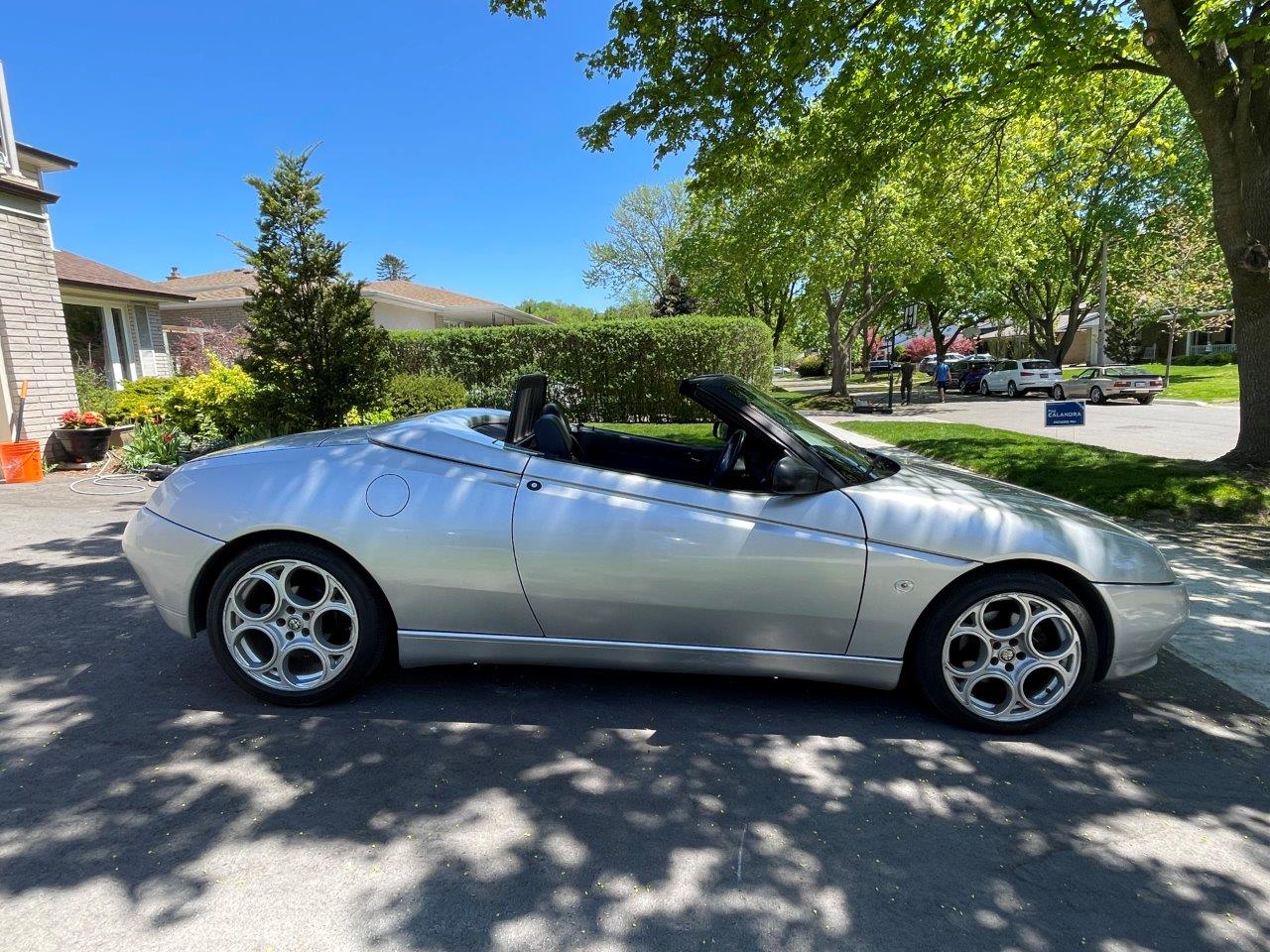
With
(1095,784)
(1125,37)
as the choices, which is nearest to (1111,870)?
(1095,784)

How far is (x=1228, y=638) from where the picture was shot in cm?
396

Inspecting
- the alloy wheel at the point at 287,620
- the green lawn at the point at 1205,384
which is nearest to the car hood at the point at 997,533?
the alloy wheel at the point at 287,620

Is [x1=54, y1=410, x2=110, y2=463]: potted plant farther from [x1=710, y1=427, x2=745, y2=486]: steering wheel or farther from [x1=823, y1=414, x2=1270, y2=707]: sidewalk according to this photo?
[x1=823, y1=414, x2=1270, y2=707]: sidewalk

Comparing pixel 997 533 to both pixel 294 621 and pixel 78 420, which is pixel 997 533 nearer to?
pixel 294 621

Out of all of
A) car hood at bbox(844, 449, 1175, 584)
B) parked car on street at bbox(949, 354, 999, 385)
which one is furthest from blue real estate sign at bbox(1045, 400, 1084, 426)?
parked car on street at bbox(949, 354, 999, 385)

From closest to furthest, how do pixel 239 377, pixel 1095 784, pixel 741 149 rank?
pixel 1095 784
pixel 741 149
pixel 239 377

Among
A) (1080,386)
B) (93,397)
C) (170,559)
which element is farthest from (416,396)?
(1080,386)

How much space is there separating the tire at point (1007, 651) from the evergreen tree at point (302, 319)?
7928 mm

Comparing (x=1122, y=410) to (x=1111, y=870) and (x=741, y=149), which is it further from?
(x=1111, y=870)

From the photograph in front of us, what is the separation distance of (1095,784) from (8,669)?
491 centimetres

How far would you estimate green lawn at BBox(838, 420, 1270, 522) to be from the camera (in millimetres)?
6797

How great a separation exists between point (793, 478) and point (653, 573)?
2.29 feet

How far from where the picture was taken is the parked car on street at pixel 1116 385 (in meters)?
23.1

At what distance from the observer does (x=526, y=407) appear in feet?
11.6
